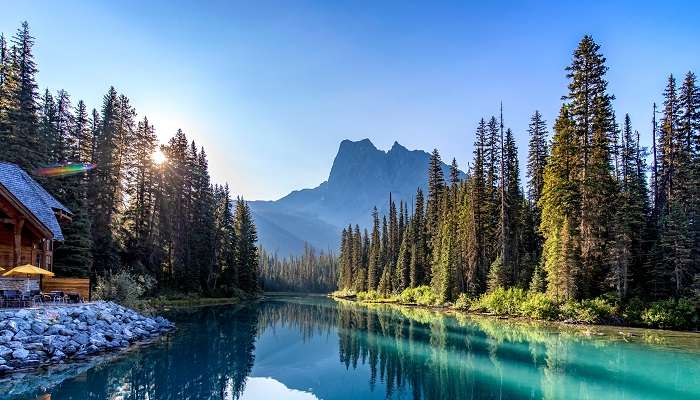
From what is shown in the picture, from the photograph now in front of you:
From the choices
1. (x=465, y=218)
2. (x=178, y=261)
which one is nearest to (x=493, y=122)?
(x=465, y=218)

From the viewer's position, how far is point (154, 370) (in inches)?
662

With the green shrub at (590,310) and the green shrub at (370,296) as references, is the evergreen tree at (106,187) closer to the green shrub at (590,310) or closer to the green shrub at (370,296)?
the green shrub at (590,310)

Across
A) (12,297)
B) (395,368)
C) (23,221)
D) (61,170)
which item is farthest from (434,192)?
(12,297)

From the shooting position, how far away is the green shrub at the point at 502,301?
4000cm

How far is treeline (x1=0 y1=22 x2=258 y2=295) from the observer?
34344mm

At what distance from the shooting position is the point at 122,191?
49750 mm

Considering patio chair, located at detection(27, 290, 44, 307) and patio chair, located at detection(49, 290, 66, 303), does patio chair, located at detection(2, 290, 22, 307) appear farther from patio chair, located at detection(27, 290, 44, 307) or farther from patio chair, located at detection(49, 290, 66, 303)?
patio chair, located at detection(49, 290, 66, 303)

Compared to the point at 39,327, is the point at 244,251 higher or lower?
higher

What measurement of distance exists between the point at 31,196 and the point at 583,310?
1408 inches

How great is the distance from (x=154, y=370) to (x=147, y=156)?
44.1 metres

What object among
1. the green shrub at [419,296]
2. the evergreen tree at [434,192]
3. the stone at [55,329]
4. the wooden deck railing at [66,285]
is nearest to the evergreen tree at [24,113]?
the wooden deck railing at [66,285]

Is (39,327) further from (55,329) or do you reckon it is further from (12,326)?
(12,326)

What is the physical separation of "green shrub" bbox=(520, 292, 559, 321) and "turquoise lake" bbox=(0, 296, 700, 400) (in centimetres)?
503

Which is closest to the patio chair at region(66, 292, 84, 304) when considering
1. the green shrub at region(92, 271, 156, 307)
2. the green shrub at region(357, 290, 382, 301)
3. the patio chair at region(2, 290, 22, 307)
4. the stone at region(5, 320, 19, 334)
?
the patio chair at region(2, 290, 22, 307)
